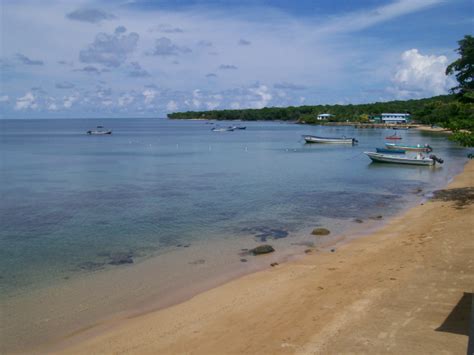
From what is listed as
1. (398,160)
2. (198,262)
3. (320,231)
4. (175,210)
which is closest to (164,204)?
(175,210)

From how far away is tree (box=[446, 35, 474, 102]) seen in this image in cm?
2982

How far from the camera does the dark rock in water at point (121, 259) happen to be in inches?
728

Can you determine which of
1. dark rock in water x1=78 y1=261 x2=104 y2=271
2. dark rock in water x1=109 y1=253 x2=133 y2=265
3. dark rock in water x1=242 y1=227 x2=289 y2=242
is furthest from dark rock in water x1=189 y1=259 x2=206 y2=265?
Answer: dark rock in water x1=242 y1=227 x2=289 y2=242

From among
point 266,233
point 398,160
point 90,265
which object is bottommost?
point 90,265

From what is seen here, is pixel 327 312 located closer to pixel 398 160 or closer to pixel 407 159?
pixel 407 159

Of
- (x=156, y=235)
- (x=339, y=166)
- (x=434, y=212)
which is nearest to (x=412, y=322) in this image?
(x=156, y=235)

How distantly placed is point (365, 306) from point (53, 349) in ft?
25.1

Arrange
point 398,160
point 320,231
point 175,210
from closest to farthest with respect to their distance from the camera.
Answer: point 320,231 < point 175,210 < point 398,160

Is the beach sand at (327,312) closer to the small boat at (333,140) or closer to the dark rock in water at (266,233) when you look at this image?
the dark rock in water at (266,233)

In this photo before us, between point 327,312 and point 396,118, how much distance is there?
172 meters

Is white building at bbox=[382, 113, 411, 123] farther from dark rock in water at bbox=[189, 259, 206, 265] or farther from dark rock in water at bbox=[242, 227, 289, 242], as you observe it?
dark rock in water at bbox=[189, 259, 206, 265]

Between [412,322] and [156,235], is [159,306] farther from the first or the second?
[156,235]

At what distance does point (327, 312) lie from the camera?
40.0 feet

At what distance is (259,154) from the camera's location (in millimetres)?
69625
